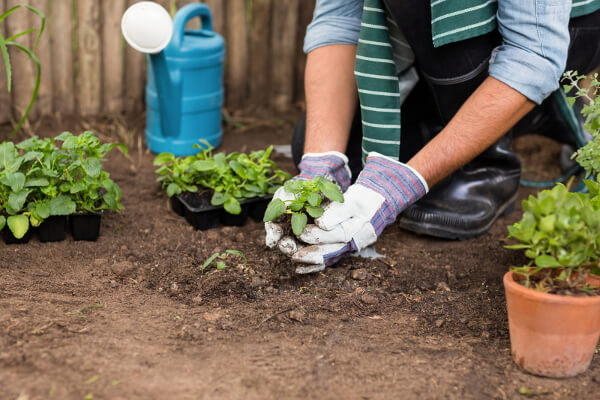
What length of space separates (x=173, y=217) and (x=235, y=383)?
1032 mm

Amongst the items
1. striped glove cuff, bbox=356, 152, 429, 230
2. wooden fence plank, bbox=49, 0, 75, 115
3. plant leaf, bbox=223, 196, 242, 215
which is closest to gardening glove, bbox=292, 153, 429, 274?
striped glove cuff, bbox=356, 152, 429, 230

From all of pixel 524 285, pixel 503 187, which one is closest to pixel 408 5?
pixel 503 187

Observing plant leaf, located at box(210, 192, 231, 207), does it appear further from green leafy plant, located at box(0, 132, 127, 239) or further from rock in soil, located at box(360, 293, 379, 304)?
rock in soil, located at box(360, 293, 379, 304)

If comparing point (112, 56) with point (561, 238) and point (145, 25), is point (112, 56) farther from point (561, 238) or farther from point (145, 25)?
point (561, 238)

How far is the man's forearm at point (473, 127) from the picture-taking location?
5.97 ft

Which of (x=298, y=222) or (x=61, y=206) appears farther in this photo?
(x=61, y=206)

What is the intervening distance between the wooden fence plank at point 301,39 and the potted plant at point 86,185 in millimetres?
1844

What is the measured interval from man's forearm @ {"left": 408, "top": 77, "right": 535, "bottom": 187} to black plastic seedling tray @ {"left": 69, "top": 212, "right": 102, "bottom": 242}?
3.25ft

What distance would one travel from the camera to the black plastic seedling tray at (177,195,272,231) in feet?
6.85

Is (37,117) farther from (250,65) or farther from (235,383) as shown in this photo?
(235,383)

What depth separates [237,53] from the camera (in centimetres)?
343

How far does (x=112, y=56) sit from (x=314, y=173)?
1624 mm

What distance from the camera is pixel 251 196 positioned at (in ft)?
6.99

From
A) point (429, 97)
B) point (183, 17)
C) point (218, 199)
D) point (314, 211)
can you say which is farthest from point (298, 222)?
point (183, 17)
